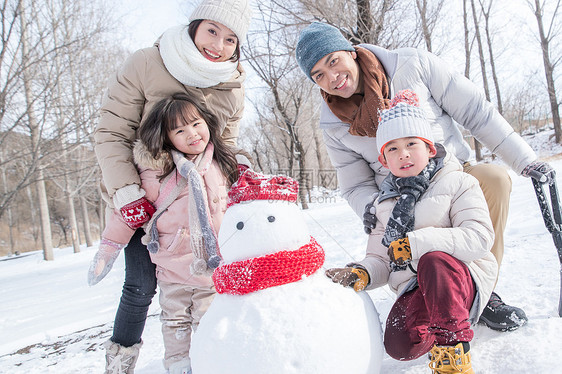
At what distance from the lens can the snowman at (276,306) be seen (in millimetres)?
971

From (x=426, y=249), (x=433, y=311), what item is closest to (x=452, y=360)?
(x=433, y=311)

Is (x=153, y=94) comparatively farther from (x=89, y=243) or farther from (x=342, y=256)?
(x=89, y=243)

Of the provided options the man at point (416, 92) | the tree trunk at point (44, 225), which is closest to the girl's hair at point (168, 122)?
the man at point (416, 92)

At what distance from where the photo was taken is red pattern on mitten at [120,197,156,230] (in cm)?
167

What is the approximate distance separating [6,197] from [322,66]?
4043mm

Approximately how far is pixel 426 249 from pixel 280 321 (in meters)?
0.60

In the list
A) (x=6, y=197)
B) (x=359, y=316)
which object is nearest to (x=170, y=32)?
(x=359, y=316)

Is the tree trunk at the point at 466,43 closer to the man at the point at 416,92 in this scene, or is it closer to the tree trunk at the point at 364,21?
the tree trunk at the point at 364,21

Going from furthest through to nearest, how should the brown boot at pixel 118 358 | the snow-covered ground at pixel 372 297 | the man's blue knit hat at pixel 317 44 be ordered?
1. the man's blue knit hat at pixel 317 44
2. the brown boot at pixel 118 358
3. the snow-covered ground at pixel 372 297

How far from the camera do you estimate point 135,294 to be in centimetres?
172

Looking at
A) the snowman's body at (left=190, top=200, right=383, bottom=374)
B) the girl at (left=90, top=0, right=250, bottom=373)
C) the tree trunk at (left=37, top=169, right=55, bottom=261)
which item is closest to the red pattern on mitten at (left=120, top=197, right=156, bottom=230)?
the girl at (left=90, top=0, right=250, bottom=373)

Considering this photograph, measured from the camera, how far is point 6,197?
397cm

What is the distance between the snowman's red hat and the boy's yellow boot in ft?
2.24

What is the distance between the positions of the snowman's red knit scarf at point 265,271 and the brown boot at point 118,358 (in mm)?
882
